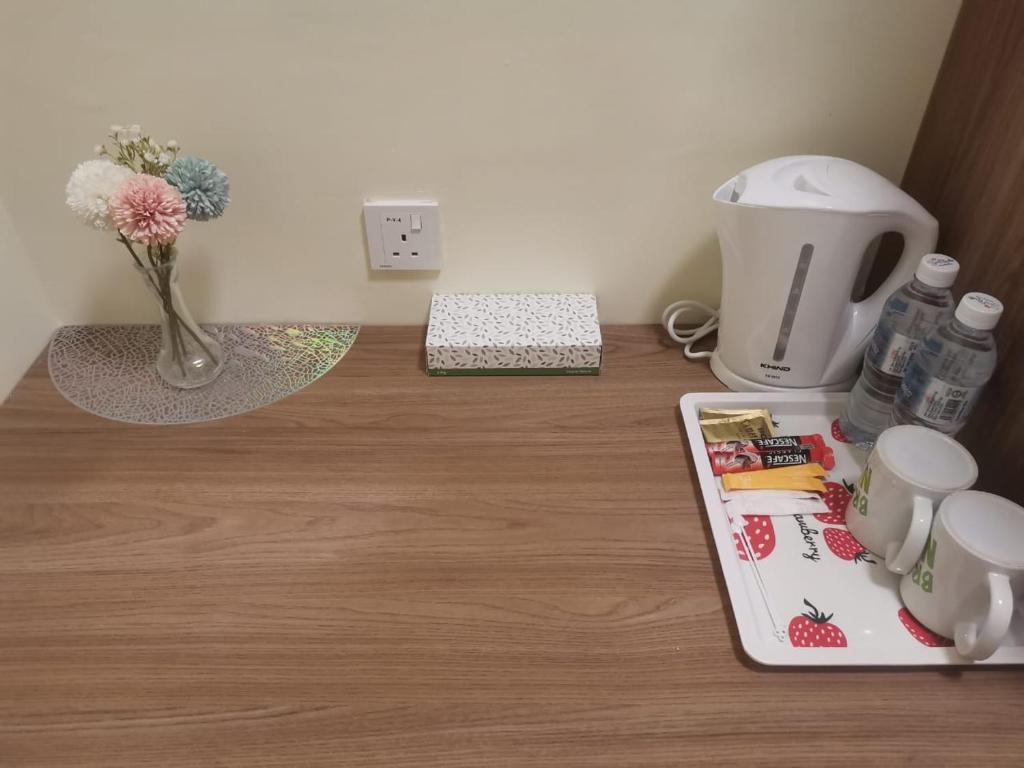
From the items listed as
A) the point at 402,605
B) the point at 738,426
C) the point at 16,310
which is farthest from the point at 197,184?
the point at 738,426

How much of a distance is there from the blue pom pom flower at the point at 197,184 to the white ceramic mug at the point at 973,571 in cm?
77

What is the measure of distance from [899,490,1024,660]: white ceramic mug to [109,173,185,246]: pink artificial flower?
78cm

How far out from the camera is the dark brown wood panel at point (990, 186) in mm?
714

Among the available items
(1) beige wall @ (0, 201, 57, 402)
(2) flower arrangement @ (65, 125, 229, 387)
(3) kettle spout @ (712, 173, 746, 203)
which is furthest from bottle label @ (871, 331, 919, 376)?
(1) beige wall @ (0, 201, 57, 402)

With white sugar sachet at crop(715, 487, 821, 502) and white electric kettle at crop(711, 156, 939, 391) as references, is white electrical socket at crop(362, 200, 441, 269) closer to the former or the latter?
white electric kettle at crop(711, 156, 939, 391)

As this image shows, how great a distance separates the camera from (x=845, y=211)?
760mm

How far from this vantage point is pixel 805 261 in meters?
0.80

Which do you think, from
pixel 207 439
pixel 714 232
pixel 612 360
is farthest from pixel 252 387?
pixel 714 232

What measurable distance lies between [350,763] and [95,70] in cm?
76

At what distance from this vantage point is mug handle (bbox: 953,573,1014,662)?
58 centimetres

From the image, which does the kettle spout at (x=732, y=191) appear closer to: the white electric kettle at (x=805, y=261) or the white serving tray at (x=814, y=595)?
the white electric kettle at (x=805, y=261)

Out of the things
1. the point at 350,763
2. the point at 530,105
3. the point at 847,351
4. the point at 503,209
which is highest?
the point at 530,105

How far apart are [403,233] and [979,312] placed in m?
0.63

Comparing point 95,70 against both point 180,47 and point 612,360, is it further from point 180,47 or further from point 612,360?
point 612,360
